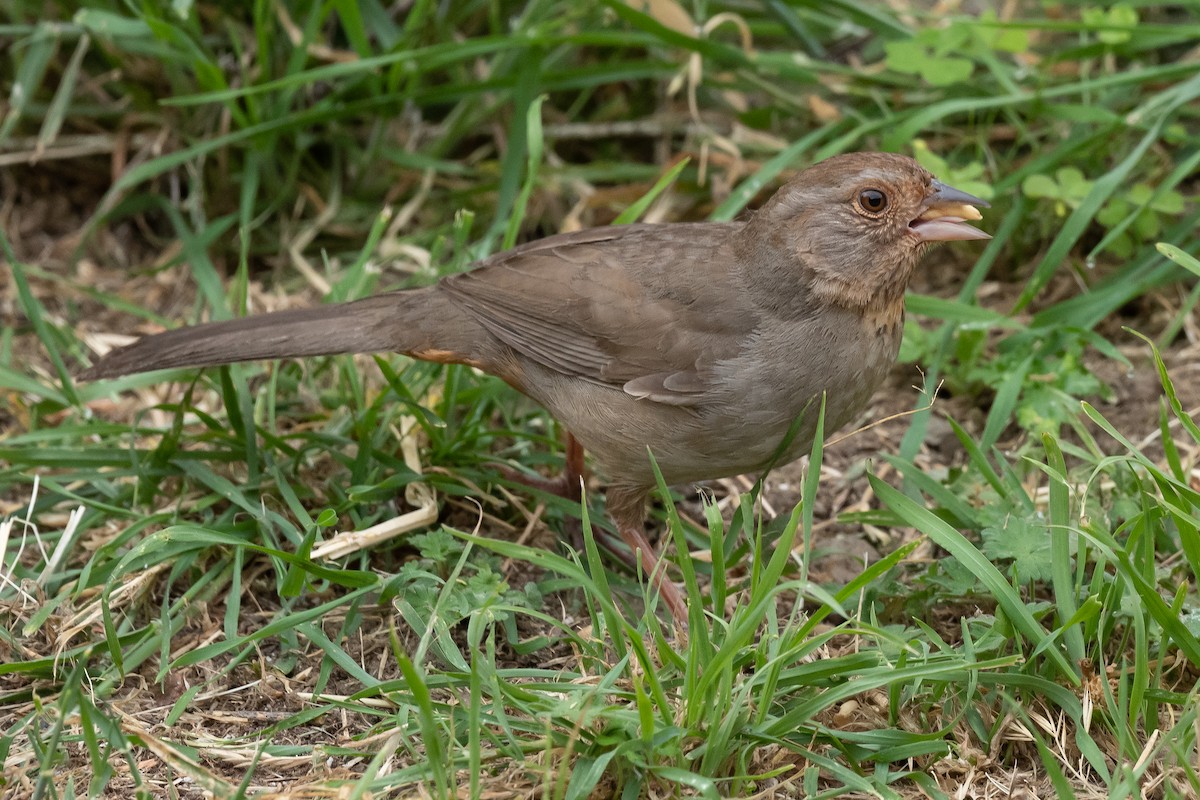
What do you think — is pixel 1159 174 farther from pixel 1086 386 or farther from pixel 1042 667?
pixel 1042 667

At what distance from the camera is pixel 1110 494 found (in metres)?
3.96

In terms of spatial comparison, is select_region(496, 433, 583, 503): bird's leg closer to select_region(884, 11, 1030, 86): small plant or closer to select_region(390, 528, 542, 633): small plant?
select_region(390, 528, 542, 633): small plant

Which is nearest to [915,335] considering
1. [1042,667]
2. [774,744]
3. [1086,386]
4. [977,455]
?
[1086,386]

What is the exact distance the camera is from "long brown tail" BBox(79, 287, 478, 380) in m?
3.98

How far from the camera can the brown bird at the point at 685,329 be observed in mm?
3711

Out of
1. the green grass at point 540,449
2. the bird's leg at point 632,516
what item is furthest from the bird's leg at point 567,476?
the bird's leg at point 632,516

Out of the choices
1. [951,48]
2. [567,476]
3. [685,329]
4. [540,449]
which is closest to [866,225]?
[685,329]

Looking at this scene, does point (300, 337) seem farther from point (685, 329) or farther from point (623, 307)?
point (685, 329)

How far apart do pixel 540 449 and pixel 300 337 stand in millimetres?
1027

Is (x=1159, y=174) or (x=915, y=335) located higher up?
(x=1159, y=174)

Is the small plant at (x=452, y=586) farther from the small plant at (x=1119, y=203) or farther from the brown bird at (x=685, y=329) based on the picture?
the small plant at (x=1119, y=203)

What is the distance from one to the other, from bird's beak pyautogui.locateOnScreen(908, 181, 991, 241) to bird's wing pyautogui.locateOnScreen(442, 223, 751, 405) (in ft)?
1.95

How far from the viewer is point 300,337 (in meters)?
4.03

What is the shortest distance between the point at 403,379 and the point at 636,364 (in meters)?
1.08
